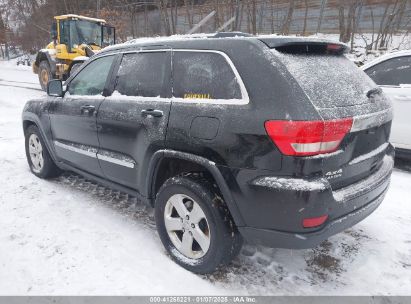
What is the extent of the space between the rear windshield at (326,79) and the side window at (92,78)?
196 centimetres

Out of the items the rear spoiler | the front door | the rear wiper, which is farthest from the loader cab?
the rear wiper

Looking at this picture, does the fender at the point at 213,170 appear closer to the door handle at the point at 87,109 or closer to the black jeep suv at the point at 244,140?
the black jeep suv at the point at 244,140

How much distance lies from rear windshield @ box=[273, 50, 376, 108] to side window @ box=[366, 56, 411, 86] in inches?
113

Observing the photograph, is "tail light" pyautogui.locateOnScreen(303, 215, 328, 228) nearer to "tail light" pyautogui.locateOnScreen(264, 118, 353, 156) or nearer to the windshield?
"tail light" pyautogui.locateOnScreen(264, 118, 353, 156)

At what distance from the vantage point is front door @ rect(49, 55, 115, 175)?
386 centimetres

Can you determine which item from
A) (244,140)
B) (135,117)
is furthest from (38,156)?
(244,140)

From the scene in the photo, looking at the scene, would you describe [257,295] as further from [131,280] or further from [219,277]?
[131,280]

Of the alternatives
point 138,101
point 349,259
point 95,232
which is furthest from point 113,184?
point 349,259

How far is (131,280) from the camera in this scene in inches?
113

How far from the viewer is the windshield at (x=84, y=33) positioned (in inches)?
531

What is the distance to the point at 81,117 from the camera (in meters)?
3.98

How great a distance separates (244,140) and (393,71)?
4.11 m

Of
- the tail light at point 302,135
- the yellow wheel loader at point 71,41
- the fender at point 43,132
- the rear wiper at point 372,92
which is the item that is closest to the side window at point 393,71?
the rear wiper at point 372,92

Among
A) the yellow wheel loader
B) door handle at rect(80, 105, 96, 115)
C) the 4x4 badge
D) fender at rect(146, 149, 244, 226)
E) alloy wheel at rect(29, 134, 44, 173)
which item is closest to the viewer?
the 4x4 badge
